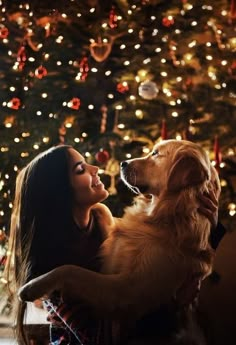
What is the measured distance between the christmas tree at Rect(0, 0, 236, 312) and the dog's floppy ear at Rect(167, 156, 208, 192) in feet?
1.06

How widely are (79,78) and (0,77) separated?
409 mm

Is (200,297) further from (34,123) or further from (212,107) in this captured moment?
(34,123)

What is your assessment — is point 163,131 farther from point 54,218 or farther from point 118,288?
point 118,288

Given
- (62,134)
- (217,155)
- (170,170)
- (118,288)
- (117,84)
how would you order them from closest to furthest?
1. (118,288)
2. (170,170)
3. (217,155)
4. (62,134)
5. (117,84)

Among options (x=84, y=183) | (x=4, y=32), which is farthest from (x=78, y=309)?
(x=4, y=32)

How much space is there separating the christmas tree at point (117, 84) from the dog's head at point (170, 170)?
238 millimetres

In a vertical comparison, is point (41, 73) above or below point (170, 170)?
above

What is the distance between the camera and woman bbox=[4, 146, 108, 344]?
6.61 ft

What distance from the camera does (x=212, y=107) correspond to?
2.43 meters

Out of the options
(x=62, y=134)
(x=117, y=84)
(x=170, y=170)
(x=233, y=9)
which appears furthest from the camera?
(x=233, y=9)

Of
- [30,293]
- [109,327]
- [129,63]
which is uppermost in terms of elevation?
[129,63]

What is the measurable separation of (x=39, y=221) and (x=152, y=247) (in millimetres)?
450

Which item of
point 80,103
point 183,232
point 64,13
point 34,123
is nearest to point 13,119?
point 34,123

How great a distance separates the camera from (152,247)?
1955 mm
